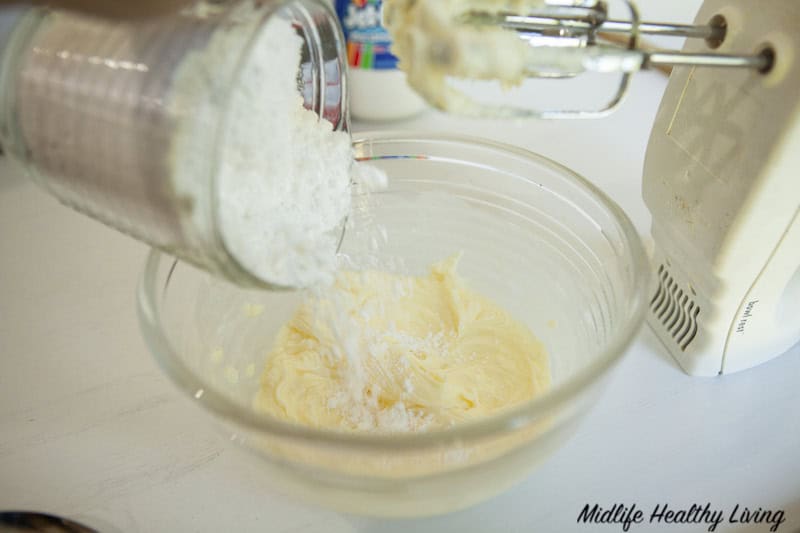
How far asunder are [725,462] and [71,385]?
1.83ft

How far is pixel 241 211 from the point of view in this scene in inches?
15.2

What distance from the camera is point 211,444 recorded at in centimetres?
51

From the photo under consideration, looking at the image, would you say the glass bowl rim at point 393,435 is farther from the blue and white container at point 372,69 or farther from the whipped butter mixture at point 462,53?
the blue and white container at point 372,69

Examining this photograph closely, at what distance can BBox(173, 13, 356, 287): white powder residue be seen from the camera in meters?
0.33

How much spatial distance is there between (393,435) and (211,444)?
20 centimetres

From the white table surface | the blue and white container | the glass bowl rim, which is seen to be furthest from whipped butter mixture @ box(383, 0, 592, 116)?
the blue and white container

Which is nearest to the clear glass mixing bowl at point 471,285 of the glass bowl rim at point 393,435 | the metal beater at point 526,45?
the glass bowl rim at point 393,435

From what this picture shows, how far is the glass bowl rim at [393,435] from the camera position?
13.4 inches

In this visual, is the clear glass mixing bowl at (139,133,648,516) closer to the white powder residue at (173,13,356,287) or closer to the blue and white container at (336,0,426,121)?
the white powder residue at (173,13,356,287)

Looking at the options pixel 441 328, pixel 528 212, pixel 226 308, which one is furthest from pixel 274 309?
pixel 528 212

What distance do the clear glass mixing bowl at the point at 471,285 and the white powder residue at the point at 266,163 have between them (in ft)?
0.32

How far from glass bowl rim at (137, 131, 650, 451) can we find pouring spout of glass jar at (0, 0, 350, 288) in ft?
0.19

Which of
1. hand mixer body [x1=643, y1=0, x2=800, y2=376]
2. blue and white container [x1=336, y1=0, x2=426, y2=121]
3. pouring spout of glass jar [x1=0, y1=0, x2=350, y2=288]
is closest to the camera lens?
pouring spout of glass jar [x1=0, y1=0, x2=350, y2=288]

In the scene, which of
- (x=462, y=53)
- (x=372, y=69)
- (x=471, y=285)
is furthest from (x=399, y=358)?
(x=372, y=69)
